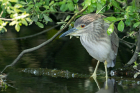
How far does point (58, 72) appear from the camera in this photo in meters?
5.27

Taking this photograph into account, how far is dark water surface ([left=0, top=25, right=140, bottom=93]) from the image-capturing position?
4324mm

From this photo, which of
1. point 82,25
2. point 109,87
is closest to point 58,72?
point 109,87

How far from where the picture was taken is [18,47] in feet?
24.8

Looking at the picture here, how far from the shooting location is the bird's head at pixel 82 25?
4.23 meters

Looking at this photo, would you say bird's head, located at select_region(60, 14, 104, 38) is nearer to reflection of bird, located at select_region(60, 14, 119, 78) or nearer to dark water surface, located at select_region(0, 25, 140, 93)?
reflection of bird, located at select_region(60, 14, 119, 78)

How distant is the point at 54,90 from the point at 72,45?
378 centimetres

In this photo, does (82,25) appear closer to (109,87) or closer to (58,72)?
(109,87)

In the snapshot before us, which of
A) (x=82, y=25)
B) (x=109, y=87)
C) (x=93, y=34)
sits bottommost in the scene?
(x=109, y=87)

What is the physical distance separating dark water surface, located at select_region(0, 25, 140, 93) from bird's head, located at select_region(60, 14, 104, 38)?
83 cm

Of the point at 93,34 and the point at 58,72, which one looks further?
the point at 58,72

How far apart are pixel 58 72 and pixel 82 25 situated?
1.36 m

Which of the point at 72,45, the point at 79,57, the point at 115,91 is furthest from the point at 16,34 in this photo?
the point at 115,91

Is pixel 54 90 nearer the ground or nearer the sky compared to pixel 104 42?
nearer the ground

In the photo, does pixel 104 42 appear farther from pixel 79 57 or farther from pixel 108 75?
pixel 79 57
